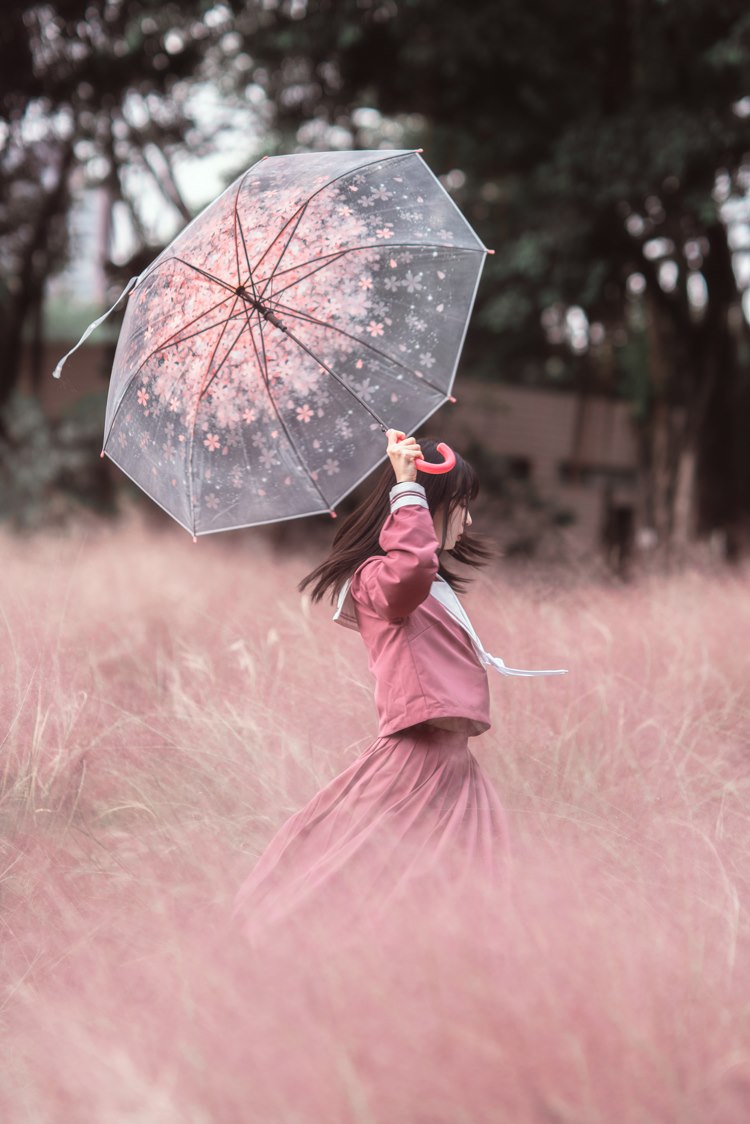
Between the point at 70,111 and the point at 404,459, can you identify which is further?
the point at 70,111

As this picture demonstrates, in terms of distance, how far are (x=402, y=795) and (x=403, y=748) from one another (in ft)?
0.39

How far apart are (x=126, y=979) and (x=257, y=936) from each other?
1.14 feet

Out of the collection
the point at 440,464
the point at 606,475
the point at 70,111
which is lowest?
the point at 440,464

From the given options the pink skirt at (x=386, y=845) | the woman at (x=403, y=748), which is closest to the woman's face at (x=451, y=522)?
the woman at (x=403, y=748)

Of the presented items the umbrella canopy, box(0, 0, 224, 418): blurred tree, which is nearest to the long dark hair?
the umbrella canopy

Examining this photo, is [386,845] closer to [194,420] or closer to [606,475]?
[194,420]

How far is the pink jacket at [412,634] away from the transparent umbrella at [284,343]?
0.69 m

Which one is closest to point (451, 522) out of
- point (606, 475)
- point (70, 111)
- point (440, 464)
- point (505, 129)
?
point (440, 464)

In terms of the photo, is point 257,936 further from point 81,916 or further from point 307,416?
point 307,416

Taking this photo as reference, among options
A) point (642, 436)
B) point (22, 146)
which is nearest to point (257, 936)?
point (22, 146)

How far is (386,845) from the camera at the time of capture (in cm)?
252

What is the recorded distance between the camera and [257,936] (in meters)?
2.38

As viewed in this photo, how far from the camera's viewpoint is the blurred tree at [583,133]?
35.1 feet

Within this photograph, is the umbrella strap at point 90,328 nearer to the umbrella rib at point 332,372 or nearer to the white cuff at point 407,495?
the umbrella rib at point 332,372
